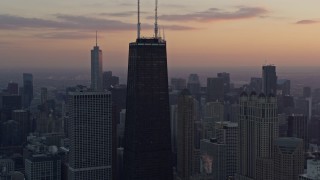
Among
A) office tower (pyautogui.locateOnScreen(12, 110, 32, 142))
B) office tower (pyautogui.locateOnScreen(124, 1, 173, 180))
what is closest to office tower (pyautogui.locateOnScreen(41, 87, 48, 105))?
office tower (pyautogui.locateOnScreen(12, 110, 32, 142))

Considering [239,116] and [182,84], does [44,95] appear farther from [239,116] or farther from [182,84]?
[239,116]

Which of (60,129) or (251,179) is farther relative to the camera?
(60,129)

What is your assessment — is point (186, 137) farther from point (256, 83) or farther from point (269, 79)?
point (269, 79)

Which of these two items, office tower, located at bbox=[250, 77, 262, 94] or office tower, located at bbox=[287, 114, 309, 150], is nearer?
office tower, located at bbox=[287, 114, 309, 150]

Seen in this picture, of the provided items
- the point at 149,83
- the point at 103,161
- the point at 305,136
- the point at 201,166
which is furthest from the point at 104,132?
the point at 305,136

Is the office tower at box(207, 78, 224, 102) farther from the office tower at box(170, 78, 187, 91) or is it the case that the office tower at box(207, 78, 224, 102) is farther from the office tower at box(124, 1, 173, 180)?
the office tower at box(124, 1, 173, 180)

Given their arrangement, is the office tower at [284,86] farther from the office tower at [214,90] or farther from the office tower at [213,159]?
the office tower at [213,159]

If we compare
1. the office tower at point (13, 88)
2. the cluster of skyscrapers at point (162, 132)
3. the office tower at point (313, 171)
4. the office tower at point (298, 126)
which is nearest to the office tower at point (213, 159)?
the cluster of skyscrapers at point (162, 132)
